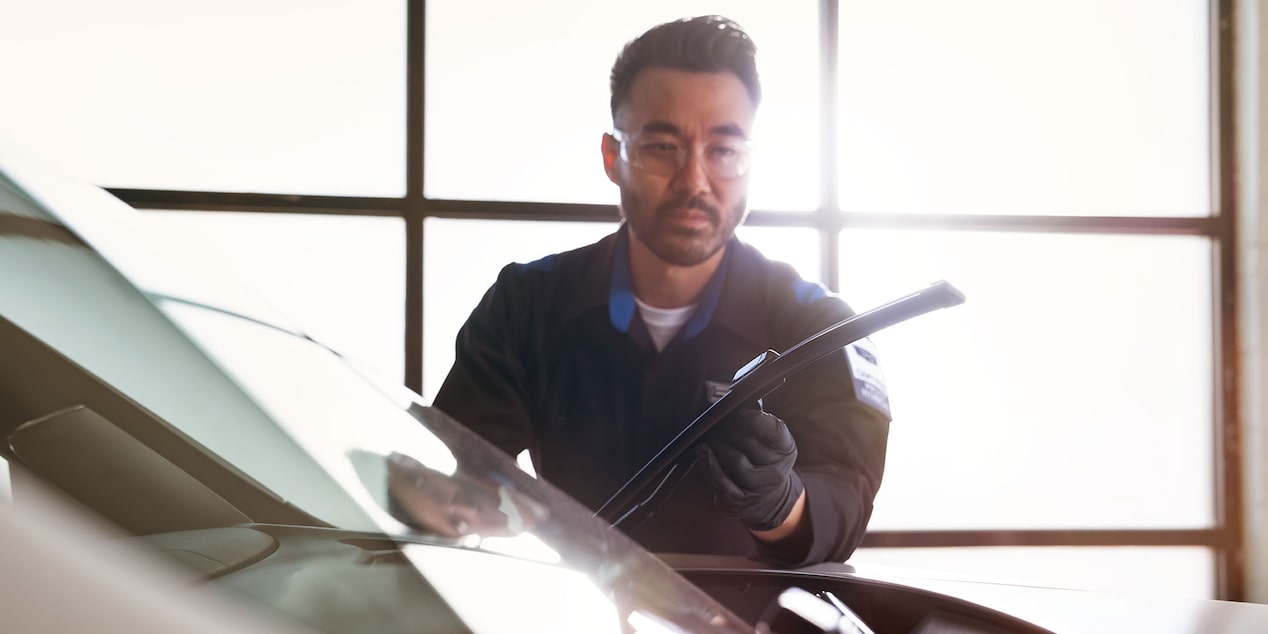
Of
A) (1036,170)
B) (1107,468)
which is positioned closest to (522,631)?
(1036,170)

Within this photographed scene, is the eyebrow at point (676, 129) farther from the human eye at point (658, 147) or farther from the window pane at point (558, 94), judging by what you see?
the window pane at point (558, 94)

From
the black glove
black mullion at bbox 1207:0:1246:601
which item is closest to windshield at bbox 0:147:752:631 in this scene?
the black glove

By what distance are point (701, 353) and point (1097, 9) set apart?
5.27ft

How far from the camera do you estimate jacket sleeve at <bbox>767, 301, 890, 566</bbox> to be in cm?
118

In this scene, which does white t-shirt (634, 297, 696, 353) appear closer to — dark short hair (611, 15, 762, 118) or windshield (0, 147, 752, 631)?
dark short hair (611, 15, 762, 118)

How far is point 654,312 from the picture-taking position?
1582 millimetres

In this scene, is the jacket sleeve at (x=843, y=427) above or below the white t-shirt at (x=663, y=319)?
below

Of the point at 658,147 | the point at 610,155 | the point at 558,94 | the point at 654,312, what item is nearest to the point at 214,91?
the point at 558,94

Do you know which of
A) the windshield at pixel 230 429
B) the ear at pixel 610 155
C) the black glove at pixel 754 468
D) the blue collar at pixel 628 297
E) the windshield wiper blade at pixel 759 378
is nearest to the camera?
the windshield at pixel 230 429

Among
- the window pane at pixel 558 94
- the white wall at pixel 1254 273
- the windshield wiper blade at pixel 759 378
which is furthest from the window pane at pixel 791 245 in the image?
the white wall at pixel 1254 273

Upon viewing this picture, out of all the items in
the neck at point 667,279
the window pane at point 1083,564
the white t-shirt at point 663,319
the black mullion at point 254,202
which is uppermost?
the black mullion at point 254,202

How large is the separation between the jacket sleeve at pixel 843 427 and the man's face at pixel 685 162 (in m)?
0.40

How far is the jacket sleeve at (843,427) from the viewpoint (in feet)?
3.87

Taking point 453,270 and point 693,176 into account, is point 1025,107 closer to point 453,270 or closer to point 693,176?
point 693,176
